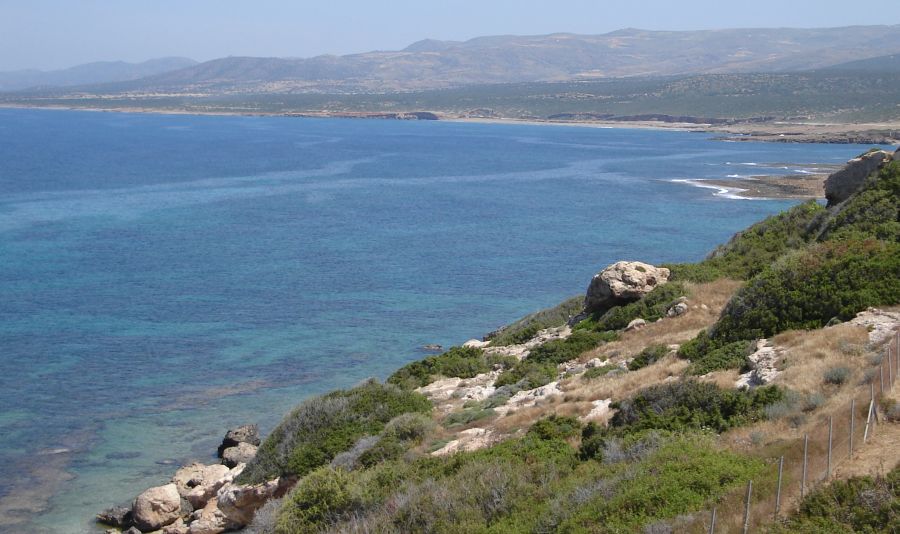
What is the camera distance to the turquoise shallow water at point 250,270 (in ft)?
83.0

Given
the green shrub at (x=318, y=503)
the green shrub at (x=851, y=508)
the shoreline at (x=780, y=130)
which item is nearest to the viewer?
the green shrub at (x=851, y=508)

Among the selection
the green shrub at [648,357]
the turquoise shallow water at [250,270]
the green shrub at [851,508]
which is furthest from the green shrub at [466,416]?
the turquoise shallow water at [250,270]

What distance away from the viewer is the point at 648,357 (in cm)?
1759

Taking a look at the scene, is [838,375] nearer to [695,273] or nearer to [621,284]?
[621,284]

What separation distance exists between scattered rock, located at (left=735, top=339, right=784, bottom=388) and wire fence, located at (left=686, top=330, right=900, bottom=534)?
99.3 inches

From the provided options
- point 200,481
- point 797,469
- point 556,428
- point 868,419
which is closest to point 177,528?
point 200,481

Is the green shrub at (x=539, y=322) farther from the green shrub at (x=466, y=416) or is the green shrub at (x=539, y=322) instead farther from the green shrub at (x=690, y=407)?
the green shrub at (x=690, y=407)

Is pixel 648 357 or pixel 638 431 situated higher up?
pixel 638 431

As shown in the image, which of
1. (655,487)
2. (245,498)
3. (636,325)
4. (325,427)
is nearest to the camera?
(655,487)

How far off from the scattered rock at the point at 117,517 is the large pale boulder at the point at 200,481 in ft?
3.88

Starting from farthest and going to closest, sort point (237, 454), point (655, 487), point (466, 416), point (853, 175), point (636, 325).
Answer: point (853, 175), point (237, 454), point (636, 325), point (466, 416), point (655, 487)

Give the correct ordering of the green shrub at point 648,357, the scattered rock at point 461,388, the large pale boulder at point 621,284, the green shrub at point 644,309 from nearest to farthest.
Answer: the green shrub at point 648,357 → the scattered rock at point 461,388 → the green shrub at point 644,309 → the large pale boulder at point 621,284

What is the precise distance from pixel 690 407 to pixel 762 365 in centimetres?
193

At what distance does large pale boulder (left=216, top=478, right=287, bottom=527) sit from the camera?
53.7ft
